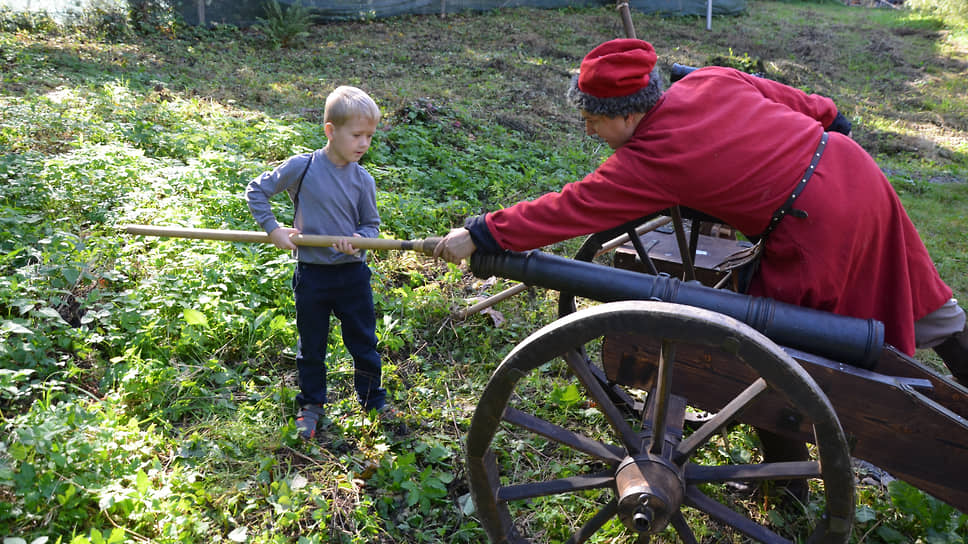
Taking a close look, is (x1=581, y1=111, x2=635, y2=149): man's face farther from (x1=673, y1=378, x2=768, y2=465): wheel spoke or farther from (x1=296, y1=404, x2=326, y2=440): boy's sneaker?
(x1=296, y1=404, x2=326, y2=440): boy's sneaker

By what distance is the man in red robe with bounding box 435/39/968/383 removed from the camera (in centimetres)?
218

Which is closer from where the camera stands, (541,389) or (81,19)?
(541,389)

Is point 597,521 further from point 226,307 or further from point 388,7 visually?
point 388,7

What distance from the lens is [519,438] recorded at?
314cm

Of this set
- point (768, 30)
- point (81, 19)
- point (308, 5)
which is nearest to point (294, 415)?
point (81, 19)

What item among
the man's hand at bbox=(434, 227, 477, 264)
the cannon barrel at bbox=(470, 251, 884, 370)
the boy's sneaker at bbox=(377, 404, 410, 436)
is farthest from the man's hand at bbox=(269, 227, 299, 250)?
the boy's sneaker at bbox=(377, 404, 410, 436)

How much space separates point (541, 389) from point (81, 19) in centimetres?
1011

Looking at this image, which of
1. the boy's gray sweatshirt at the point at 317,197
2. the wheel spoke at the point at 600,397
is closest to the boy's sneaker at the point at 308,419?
the boy's gray sweatshirt at the point at 317,197

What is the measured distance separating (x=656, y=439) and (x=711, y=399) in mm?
299

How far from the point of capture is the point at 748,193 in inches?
86.6

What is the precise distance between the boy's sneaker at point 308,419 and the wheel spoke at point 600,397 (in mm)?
1450

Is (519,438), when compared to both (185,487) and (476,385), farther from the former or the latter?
(185,487)

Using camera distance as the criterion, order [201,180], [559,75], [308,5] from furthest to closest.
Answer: [308,5] < [559,75] < [201,180]

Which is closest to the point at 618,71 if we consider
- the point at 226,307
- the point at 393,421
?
the point at 393,421
